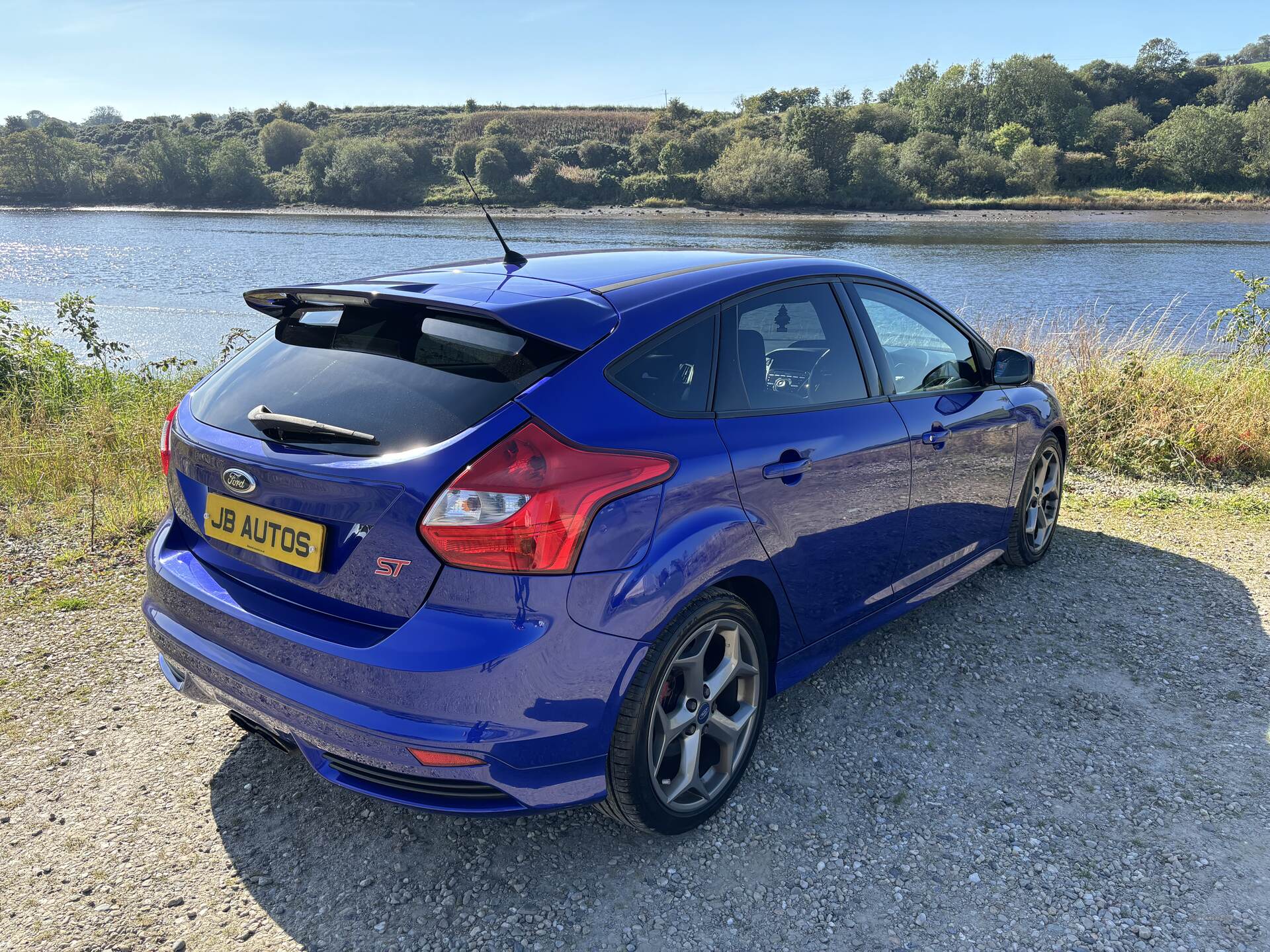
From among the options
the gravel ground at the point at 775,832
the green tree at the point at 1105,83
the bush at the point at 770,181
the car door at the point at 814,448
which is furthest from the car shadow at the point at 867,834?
the green tree at the point at 1105,83

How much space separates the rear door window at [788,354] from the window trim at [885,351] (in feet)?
0.41

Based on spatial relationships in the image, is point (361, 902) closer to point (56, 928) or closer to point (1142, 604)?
point (56, 928)

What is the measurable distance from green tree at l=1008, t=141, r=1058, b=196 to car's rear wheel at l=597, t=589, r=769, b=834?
8656 cm

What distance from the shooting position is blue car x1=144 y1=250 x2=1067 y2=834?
1941mm

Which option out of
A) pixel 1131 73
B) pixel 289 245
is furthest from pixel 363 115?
pixel 1131 73

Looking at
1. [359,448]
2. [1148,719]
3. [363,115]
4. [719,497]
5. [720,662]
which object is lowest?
[1148,719]

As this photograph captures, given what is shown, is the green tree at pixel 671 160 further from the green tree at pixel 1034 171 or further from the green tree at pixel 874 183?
the green tree at pixel 1034 171

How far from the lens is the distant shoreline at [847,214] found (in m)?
67.1

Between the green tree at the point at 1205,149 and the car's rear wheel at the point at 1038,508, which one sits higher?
the green tree at the point at 1205,149

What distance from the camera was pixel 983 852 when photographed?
8.07ft

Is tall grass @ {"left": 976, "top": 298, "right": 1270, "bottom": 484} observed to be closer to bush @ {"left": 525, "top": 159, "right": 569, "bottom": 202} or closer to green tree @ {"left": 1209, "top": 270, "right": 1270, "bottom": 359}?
green tree @ {"left": 1209, "top": 270, "right": 1270, "bottom": 359}

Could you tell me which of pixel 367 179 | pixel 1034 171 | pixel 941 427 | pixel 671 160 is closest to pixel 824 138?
pixel 671 160

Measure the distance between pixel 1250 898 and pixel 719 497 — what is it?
178 cm

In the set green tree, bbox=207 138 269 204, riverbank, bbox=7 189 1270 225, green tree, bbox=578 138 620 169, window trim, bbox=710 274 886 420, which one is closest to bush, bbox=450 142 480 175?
riverbank, bbox=7 189 1270 225
